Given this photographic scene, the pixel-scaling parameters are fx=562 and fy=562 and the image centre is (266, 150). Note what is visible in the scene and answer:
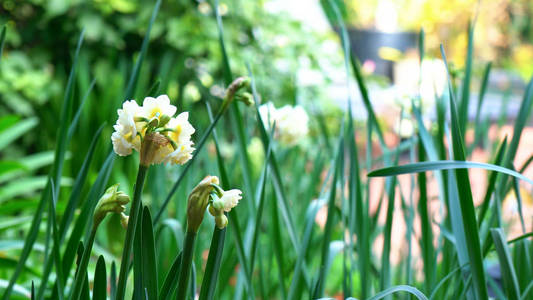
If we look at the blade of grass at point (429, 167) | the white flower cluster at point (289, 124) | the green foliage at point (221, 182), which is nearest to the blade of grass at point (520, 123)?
the green foliage at point (221, 182)

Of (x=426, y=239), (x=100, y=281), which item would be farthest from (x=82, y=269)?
(x=426, y=239)

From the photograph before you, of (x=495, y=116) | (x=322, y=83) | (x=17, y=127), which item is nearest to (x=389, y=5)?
(x=495, y=116)

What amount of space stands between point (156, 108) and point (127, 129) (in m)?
0.03

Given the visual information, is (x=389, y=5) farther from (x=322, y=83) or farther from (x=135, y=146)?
(x=135, y=146)

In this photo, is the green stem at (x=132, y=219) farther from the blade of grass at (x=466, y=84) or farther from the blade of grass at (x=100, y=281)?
the blade of grass at (x=466, y=84)

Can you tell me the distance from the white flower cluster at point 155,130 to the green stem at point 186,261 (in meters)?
0.06

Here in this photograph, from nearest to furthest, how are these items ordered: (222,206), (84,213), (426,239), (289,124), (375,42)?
(222,206) → (84,213) → (426,239) → (289,124) → (375,42)

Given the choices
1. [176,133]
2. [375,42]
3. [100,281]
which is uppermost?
[375,42]

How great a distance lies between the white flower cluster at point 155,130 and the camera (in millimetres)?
404

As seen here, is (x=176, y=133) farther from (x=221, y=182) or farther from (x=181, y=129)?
(x=221, y=182)

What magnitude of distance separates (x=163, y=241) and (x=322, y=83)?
1.41 meters

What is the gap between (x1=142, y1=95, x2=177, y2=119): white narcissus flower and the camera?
42 cm

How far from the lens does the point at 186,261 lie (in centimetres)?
41

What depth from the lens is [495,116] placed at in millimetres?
4887
